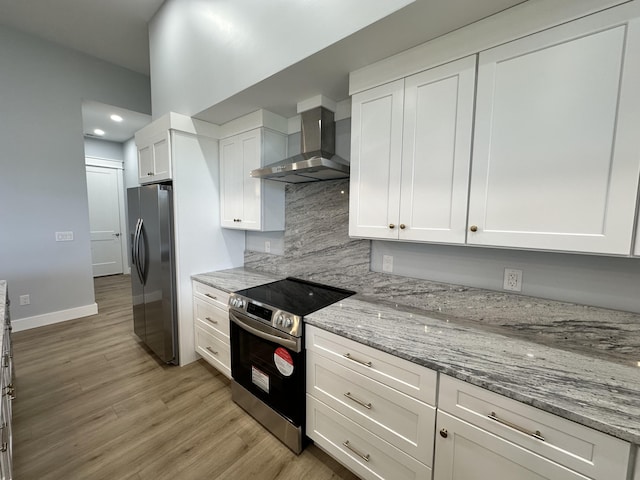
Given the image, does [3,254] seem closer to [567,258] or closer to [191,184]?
[191,184]

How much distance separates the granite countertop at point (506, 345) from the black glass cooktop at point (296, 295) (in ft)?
0.38

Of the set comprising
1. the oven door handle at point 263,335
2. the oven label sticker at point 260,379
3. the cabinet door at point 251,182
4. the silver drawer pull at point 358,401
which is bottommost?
the oven label sticker at point 260,379

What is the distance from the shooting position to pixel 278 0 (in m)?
1.55

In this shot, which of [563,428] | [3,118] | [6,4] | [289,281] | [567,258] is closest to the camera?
[563,428]

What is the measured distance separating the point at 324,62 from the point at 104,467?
2.70m

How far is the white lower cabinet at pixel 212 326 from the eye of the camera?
7.29 feet

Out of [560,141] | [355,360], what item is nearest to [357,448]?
[355,360]

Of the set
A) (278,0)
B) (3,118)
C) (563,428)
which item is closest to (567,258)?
(563,428)

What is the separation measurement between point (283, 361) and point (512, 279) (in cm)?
140

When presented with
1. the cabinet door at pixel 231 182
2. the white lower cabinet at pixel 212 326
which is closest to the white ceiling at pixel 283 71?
the cabinet door at pixel 231 182

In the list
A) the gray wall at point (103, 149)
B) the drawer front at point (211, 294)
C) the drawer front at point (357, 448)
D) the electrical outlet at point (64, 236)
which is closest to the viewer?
the drawer front at point (357, 448)

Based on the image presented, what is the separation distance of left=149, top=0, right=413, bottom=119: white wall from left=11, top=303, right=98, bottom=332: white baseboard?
280 centimetres

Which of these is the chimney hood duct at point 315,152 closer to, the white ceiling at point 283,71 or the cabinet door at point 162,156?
the white ceiling at point 283,71

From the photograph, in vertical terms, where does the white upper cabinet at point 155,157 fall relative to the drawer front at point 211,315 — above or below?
above
